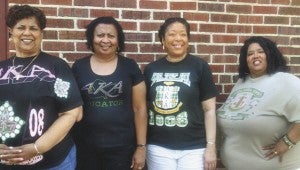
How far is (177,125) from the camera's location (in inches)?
122

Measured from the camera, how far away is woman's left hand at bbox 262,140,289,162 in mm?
3049

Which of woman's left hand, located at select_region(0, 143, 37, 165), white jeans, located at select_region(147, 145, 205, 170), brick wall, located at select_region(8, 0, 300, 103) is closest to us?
woman's left hand, located at select_region(0, 143, 37, 165)

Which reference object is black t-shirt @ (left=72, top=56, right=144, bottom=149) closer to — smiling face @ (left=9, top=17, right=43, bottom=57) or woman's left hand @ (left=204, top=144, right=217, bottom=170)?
smiling face @ (left=9, top=17, right=43, bottom=57)

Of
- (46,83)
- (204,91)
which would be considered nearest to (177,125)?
(204,91)

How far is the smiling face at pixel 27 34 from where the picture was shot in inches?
108

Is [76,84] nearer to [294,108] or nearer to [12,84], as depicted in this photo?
[12,84]

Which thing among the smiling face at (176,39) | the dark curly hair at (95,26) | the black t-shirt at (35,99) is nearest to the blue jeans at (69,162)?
the black t-shirt at (35,99)

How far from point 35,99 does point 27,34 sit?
0.42 metres

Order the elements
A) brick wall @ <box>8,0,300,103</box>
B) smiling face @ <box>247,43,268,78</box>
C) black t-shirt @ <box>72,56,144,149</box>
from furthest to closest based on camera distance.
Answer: brick wall @ <box>8,0,300,103</box>, smiling face @ <box>247,43,268,78</box>, black t-shirt @ <box>72,56,144,149</box>

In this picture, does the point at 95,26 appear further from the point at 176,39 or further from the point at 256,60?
the point at 256,60

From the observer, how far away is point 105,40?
307 centimetres

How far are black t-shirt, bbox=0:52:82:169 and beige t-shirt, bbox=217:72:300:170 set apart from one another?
1.18 metres

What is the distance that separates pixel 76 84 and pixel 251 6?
1.84 meters

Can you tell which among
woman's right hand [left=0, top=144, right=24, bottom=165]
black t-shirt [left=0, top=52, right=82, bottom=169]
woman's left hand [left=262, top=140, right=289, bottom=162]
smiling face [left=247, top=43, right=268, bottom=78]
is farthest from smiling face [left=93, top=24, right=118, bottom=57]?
woman's left hand [left=262, top=140, right=289, bottom=162]
